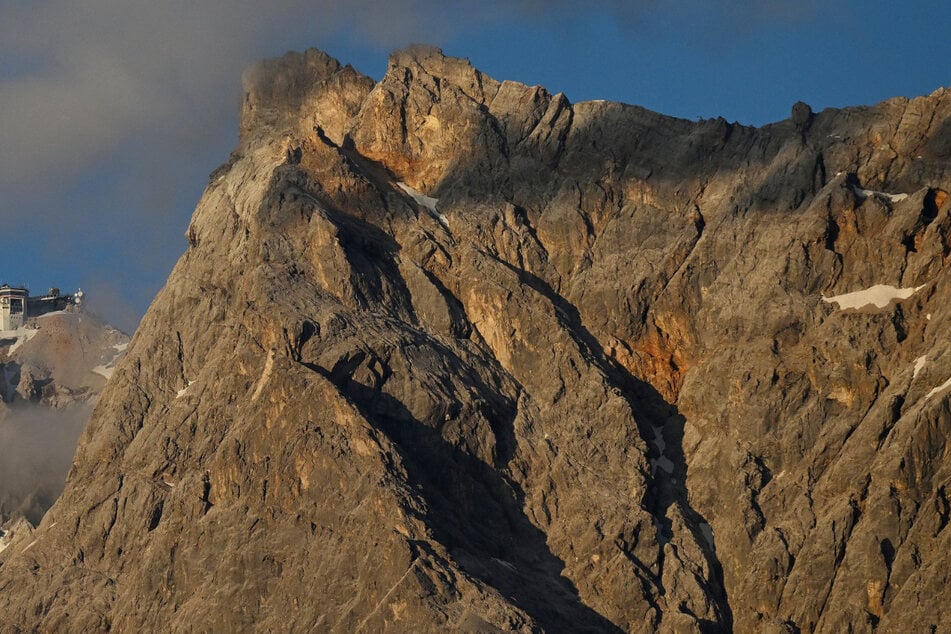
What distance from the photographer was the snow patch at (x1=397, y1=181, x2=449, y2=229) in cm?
17012

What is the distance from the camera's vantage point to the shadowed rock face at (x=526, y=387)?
5605 inches

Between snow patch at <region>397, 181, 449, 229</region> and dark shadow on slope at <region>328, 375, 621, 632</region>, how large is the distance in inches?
809

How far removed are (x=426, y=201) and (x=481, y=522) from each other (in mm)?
31275

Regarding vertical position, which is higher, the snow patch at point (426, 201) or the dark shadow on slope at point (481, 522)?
the snow patch at point (426, 201)

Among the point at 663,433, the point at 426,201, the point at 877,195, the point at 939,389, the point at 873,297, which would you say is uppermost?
the point at 877,195

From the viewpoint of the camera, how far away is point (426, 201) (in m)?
172

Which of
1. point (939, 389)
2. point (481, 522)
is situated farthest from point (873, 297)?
point (481, 522)

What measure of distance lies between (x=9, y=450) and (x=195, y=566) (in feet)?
150

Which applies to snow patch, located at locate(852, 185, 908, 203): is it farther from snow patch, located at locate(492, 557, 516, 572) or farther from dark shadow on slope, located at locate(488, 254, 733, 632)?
snow patch, located at locate(492, 557, 516, 572)

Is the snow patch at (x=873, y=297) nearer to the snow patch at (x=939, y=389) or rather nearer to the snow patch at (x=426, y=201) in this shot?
the snow patch at (x=939, y=389)

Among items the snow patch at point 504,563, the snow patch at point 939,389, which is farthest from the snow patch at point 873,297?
the snow patch at point 504,563

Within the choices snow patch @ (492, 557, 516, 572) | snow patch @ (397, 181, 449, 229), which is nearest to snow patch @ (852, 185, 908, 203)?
snow patch @ (397, 181, 449, 229)

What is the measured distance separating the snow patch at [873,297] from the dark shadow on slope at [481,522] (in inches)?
947

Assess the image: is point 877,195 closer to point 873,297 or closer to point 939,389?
point 873,297
